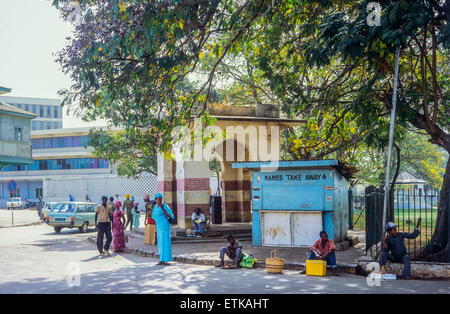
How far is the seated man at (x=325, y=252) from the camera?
10.8 m

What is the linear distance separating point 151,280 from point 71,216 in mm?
14262

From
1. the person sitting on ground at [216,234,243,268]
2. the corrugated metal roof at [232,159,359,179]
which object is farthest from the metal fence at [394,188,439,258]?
the person sitting on ground at [216,234,243,268]

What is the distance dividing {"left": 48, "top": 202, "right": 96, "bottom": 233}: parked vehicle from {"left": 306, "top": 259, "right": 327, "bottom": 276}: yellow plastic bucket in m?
15.1

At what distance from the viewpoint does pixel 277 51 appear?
1556 cm

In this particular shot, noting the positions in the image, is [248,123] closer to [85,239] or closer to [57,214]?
[85,239]

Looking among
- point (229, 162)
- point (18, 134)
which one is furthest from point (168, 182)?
point (18, 134)

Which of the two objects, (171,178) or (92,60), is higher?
(92,60)

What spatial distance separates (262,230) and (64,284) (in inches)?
272

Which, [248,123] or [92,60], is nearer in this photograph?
[92,60]

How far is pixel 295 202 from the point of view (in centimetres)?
1445

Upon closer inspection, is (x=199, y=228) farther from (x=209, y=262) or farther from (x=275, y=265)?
(x=275, y=265)

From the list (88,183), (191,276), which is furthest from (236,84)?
(88,183)

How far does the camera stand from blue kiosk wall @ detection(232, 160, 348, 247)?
14102mm
